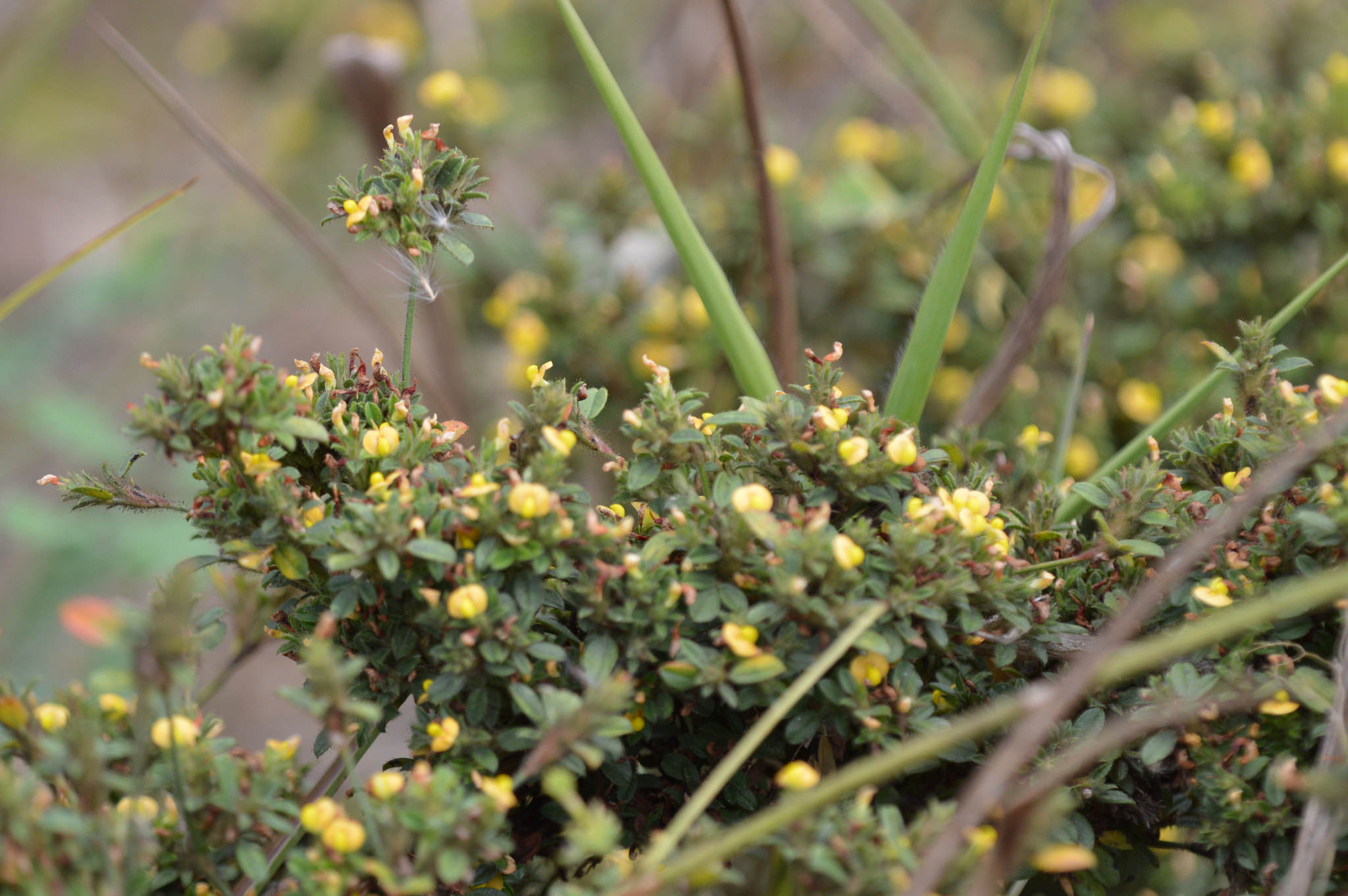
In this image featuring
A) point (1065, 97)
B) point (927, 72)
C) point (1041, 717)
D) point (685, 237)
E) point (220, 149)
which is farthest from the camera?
point (1065, 97)

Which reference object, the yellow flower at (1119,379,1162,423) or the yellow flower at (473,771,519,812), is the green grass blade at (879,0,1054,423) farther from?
the yellow flower at (1119,379,1162,423)

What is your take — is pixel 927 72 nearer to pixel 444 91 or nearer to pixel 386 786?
pixel 444 91

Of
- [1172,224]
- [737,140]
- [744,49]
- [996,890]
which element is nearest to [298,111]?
[737,140]

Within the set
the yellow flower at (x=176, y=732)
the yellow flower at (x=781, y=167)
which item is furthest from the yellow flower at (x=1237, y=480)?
the yellow flower at (x=781, y=167)

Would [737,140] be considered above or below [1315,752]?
above

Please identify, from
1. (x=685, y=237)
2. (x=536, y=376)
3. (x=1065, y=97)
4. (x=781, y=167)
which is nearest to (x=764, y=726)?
(x=536, y=376)

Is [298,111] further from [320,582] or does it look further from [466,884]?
[466,884]

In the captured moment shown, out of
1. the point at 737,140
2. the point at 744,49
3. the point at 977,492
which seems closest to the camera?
the point at 977,492

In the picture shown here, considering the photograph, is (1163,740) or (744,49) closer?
(1163,740)
